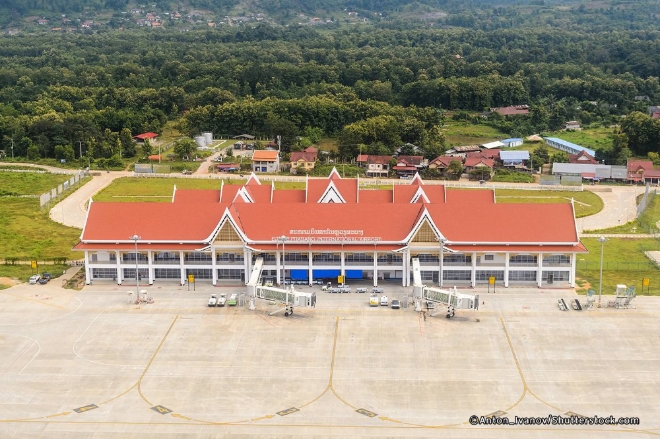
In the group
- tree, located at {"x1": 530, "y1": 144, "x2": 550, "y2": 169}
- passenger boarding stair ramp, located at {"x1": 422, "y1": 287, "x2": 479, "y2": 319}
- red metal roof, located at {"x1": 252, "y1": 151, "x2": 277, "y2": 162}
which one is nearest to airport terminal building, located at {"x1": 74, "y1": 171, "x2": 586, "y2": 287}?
passenger boarding stair ramp, located at {"x1": 422, "y1": 287, "x2": 479, "y2": 319}

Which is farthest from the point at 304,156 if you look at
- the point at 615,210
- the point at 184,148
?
the point at 615,210

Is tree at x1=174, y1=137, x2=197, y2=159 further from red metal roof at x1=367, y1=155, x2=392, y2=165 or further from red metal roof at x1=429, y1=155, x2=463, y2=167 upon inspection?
red metal roof at x1=429, y1=155, x2=463, y2=167

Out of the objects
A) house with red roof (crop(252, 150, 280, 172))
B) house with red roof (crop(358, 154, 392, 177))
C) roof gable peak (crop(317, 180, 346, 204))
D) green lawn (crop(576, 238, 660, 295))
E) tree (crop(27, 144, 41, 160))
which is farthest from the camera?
tree (crop(27, 144, 41, 160))

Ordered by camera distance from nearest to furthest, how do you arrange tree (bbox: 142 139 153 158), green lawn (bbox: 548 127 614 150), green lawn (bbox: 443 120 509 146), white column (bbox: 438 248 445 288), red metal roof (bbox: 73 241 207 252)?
1. white column (bbox: 438 248 445 288)
2. red metal roof (bbox: 73 241 207 252)
3. tree (bbox: 142 139 153 158)
4. green lawn (bbox: 548 127 614 150)
5. green lawn (bbox: 443 120 509 146)

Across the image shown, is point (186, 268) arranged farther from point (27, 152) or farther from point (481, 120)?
point (481, 120)

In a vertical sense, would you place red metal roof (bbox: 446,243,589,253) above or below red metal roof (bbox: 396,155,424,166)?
Result: below

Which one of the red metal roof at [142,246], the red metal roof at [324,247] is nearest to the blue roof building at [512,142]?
the red metal roof at [324,247]

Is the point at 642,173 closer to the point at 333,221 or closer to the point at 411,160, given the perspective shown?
the point at 411,160

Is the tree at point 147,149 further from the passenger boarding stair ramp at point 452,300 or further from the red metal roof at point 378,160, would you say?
the passenger boarding stair ramp at point 452,300
